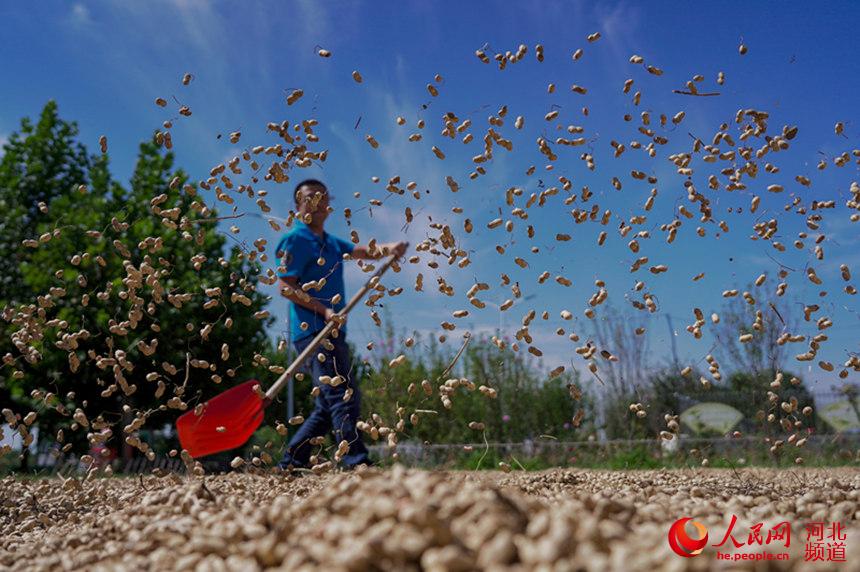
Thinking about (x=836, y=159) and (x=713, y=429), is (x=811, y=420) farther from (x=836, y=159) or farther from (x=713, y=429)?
(x=836, y=159)

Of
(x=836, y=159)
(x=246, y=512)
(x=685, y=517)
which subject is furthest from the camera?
(x=836, y=159)

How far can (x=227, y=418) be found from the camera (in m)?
3.43

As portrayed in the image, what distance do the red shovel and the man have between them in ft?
0.75

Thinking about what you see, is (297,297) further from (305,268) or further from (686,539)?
(686,539)

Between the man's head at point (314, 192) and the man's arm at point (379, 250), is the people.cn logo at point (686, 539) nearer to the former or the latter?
the man's arm at point (379, 250)

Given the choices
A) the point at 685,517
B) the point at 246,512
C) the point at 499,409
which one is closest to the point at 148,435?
the point at 499,409

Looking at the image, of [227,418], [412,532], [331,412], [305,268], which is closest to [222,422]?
[227,418]

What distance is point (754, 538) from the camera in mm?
1292

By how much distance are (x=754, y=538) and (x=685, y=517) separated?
0.93 ft

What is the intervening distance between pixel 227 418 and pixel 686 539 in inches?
103

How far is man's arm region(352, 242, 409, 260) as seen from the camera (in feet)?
10.8

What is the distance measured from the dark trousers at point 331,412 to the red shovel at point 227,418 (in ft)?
0.70

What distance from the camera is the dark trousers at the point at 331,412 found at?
3.54m

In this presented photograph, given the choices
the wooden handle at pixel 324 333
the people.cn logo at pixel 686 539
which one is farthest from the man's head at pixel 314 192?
the people.cn logo at pixel 686 539
